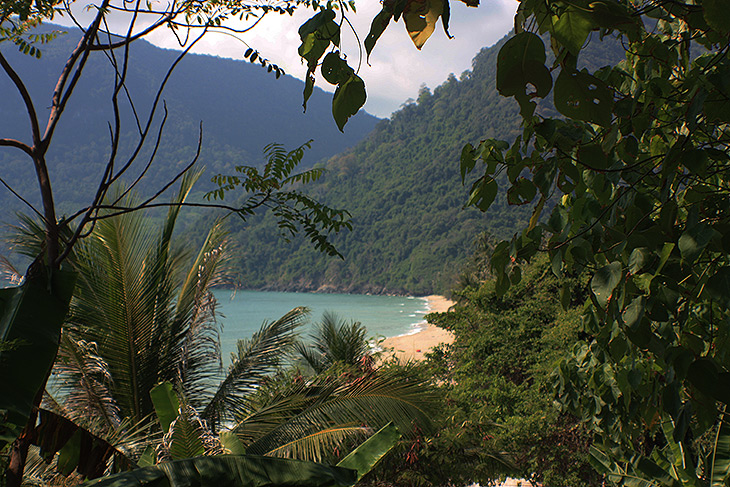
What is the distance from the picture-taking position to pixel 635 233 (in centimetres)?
94

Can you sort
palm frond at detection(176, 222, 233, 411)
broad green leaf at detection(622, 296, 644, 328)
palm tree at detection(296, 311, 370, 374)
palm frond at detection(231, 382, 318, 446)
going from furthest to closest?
palm tree at detection(296, 311, 370, 374)
palm frond at detection(176, 222, 233, 411)
palm frond at detection(231, 382, 318, 446)
broad green leaf at detection(622, 296, 644, 328)

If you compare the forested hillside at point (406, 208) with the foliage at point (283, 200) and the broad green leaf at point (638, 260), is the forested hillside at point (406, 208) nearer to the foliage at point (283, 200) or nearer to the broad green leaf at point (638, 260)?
the foliage at point (283, 200)

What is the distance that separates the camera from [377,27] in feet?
2.20

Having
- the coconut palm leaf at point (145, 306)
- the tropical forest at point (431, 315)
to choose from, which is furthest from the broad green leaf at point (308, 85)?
the coconut palm leaf at point (145, 306)

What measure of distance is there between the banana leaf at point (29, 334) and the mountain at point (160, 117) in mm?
76170

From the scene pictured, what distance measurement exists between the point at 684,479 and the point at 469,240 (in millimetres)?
74056

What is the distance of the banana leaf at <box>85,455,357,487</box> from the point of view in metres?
1.87

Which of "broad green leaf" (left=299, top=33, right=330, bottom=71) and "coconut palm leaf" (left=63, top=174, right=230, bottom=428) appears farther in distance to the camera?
"coconut palm leaf" (left=63, top=174, right=230, bottom=428)

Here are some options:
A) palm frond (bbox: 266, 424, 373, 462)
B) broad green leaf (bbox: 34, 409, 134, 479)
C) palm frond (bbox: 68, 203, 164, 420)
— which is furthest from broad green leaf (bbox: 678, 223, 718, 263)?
palm frond (bbox: 68, 203, 164, 420)

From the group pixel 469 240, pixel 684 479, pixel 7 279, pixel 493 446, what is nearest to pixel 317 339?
pixel 493 446

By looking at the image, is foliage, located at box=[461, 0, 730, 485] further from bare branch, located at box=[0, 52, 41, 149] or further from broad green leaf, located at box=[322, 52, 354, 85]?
bare branch, located at box=[0, 52, 41, 149]

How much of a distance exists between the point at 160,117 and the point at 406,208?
52.4m

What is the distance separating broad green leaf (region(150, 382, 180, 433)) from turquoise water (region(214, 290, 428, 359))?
23.0m

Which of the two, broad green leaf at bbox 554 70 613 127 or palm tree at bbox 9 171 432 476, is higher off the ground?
broad green leaf at bbox 554 70 613 127
